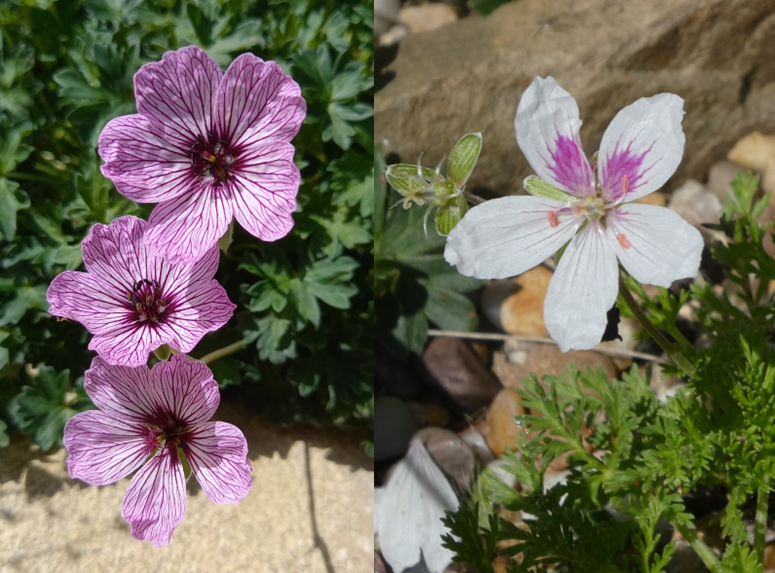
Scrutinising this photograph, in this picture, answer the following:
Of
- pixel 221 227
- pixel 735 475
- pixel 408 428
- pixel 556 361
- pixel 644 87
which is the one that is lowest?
pixel 408 428

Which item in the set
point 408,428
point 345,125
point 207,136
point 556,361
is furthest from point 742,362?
point 207,136

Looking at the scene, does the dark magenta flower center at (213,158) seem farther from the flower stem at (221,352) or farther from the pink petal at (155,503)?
the pink petal at (155,503)

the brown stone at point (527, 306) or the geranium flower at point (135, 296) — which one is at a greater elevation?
the geranium flower at point (135, 296)

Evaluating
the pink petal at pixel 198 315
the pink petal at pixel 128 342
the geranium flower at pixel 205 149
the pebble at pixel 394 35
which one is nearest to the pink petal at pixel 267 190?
the geranium flower at pixel 205 149

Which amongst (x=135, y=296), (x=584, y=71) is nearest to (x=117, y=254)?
(x=135, y=296)

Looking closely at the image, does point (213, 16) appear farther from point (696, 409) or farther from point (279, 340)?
point (696, 409)
